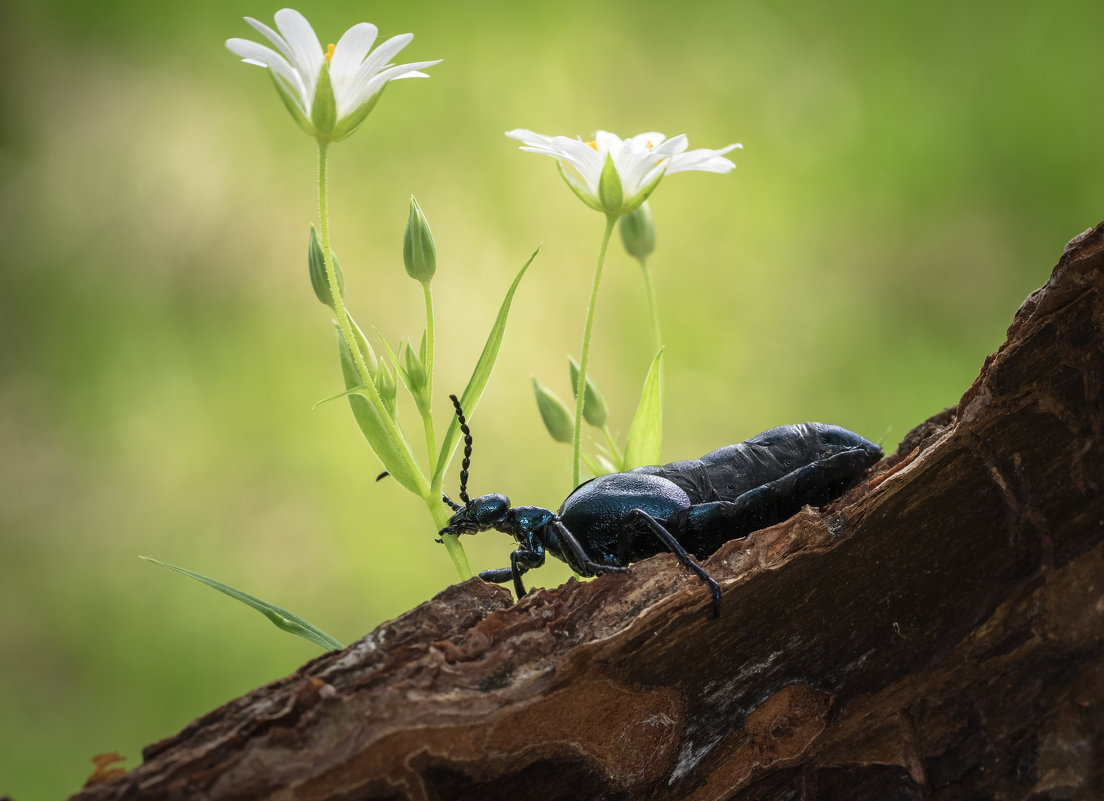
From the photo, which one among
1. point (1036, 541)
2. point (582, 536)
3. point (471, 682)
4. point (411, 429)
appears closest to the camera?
point (471, 682)

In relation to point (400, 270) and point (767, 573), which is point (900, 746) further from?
point (400, 270)

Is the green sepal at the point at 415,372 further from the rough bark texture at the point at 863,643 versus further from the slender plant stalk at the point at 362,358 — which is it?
the rough bark texture at the point at 863,643

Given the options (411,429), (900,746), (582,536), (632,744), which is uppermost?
(411,429)

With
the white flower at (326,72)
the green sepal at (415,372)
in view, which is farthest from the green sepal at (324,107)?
the green sepal at (415,372)

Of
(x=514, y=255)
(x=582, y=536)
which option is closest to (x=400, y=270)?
(x=514, y=255)

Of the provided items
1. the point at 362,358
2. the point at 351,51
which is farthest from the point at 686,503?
the point at 351,51

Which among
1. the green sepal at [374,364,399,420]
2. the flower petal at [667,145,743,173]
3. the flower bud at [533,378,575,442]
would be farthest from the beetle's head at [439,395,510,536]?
the flower petal at [667,145,743,173]
